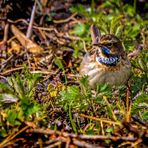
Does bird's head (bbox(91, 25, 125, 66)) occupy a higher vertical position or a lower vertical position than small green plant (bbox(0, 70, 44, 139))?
higher

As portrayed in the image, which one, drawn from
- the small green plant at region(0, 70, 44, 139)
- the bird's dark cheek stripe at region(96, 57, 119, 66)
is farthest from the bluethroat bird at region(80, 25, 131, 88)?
the small green plant at region(0, 70, 44, 139)

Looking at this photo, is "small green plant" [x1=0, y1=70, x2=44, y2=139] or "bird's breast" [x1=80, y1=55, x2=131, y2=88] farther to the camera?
"bird's breast" [x1=80, y1=55, x2=131, y2=88]

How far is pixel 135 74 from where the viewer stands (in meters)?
5.32

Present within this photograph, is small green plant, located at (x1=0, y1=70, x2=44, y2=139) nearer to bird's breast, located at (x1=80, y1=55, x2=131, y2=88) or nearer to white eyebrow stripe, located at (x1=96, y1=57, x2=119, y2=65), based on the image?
bird's breast, located at (x1=80, y1=55, x2=131, y2=88)

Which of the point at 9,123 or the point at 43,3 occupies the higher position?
the point at 43,3

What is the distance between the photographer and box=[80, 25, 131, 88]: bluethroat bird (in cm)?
491

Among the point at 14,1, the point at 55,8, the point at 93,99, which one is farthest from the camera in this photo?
the point at 55,8

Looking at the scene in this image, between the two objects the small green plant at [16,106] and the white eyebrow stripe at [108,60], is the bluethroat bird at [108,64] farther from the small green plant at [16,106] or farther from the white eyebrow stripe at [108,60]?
the small green plant at [16,106]

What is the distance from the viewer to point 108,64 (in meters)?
5.00

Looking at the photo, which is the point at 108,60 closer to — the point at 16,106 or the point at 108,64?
the point at 108,64

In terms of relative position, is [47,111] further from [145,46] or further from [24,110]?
[145,46]

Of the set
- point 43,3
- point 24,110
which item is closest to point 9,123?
point 24,110

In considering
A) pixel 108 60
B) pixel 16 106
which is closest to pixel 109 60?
pixel 108 60

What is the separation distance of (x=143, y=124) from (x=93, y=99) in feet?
2.55
